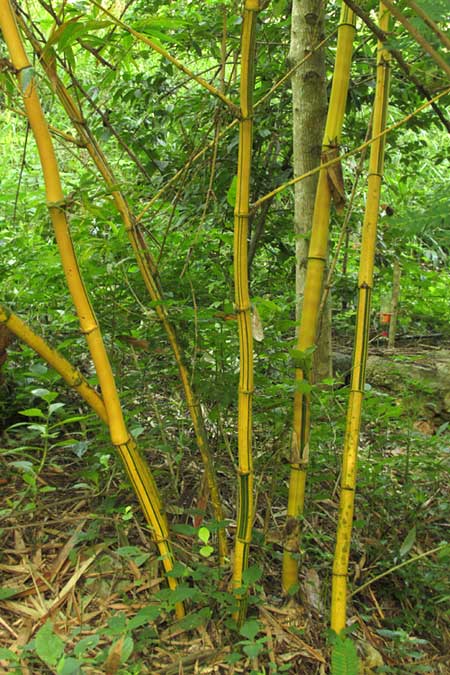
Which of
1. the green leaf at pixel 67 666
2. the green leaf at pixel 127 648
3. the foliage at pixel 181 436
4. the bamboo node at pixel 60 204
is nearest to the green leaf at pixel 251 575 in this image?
the foliage at pixel 181 436

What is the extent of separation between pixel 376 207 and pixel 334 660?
86 centimetres

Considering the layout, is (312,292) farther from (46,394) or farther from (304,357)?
(46,394)

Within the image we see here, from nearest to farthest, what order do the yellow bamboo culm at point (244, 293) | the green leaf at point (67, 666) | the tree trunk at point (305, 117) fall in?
1. the green leaf at point (67, 666)
2. the yellow bamboo culm at point (244, 293)
3. the tree trunk at point (305, 117)

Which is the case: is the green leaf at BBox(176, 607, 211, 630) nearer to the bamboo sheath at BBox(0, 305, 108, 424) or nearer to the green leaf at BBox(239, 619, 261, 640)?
the green leaf at BBox(239, 619, 261, 640)

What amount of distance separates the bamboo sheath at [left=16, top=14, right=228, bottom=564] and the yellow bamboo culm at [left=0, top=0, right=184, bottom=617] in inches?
2.7

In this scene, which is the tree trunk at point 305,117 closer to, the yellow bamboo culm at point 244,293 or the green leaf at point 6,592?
the yellow bamboo culm at point 244,293

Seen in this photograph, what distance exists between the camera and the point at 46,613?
1284 millimetres

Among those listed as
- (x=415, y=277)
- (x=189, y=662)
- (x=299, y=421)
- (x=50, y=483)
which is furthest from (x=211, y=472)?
(x=415, y=277)

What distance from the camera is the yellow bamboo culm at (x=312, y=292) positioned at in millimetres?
1210

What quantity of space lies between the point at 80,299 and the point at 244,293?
308 mm

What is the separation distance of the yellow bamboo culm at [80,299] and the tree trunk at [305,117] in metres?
1.17

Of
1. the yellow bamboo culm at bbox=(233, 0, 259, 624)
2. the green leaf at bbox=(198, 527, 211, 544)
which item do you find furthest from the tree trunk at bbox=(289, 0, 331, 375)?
the green leaf at bbox=(198, 527, 211, 544)

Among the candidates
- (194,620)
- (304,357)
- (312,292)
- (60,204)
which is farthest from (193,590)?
(60,204)

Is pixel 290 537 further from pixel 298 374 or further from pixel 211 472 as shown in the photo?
pixel 298 374
